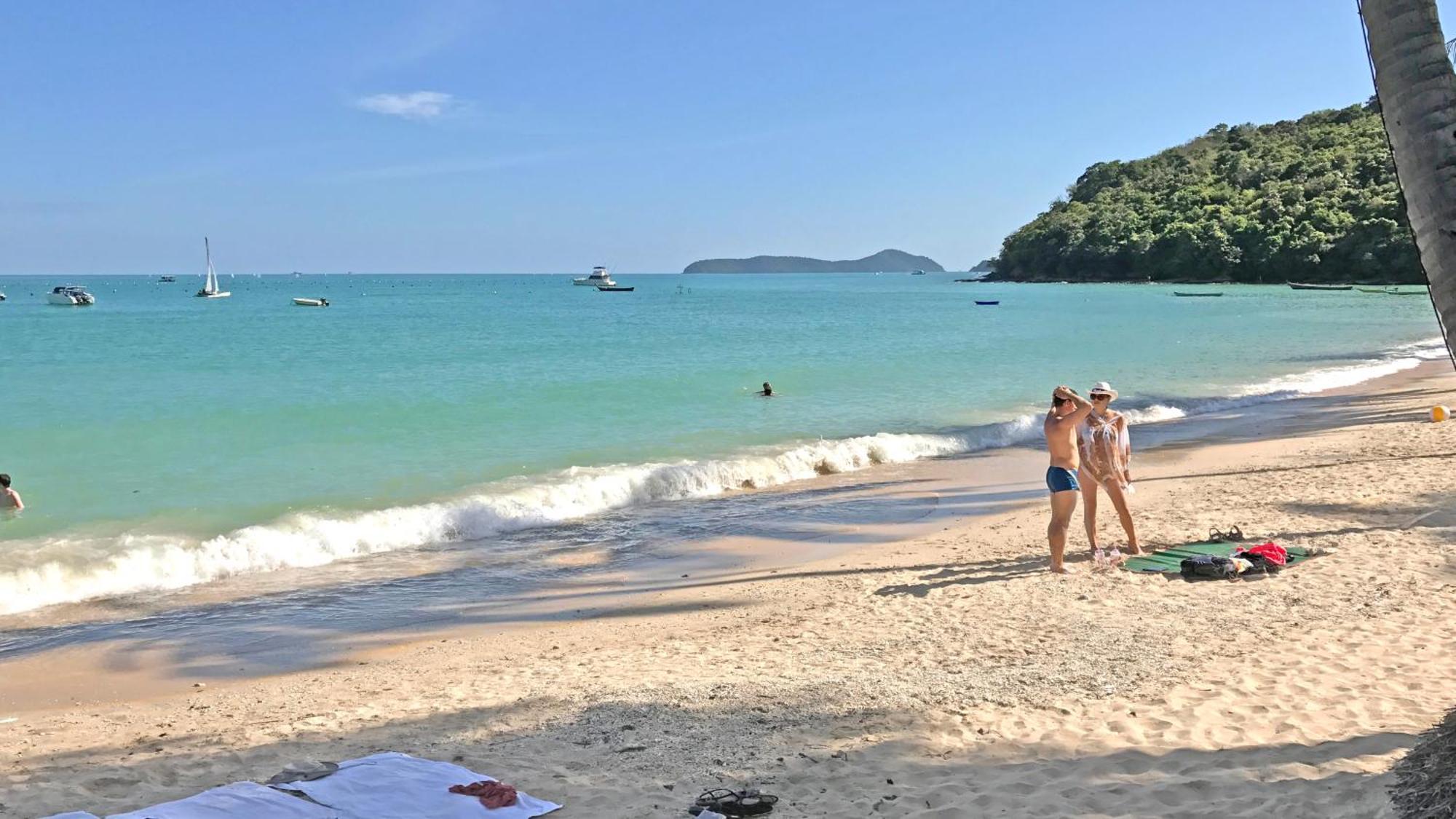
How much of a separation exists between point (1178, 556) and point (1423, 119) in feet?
21.4

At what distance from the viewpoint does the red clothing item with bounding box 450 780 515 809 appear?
470 cm

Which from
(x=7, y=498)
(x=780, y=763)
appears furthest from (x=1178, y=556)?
(x=7, y=498)

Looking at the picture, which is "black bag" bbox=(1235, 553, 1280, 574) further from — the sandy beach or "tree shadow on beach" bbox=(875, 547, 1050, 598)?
"tree shadow on beach" bbox=(875, 547, 1050, 598)

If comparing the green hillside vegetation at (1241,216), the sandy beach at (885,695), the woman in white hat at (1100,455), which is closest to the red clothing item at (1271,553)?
the sandy beach at (885,695)

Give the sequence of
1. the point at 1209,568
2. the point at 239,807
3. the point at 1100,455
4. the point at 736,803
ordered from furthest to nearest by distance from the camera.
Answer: the point at 1100,455
the point at 1209,568
the point at 736,803
the point at 239,807

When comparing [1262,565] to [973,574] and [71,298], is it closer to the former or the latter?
[973,574]

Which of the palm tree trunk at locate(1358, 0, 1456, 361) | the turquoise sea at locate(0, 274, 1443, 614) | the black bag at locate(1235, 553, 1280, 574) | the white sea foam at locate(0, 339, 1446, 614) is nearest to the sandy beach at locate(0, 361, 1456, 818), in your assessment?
the black bag at locate(1235, 553, 1280, 574)

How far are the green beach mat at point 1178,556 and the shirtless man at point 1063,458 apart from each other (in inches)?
27.0

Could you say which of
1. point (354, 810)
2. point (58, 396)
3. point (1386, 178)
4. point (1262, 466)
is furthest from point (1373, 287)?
point (354, 810)

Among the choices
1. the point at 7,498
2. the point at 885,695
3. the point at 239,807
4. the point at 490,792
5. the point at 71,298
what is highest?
the point at 71,298

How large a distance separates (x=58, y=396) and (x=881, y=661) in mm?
26677

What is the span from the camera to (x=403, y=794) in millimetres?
4750

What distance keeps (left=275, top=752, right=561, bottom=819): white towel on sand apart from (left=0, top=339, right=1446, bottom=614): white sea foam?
683cm

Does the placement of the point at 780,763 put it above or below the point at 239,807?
below
